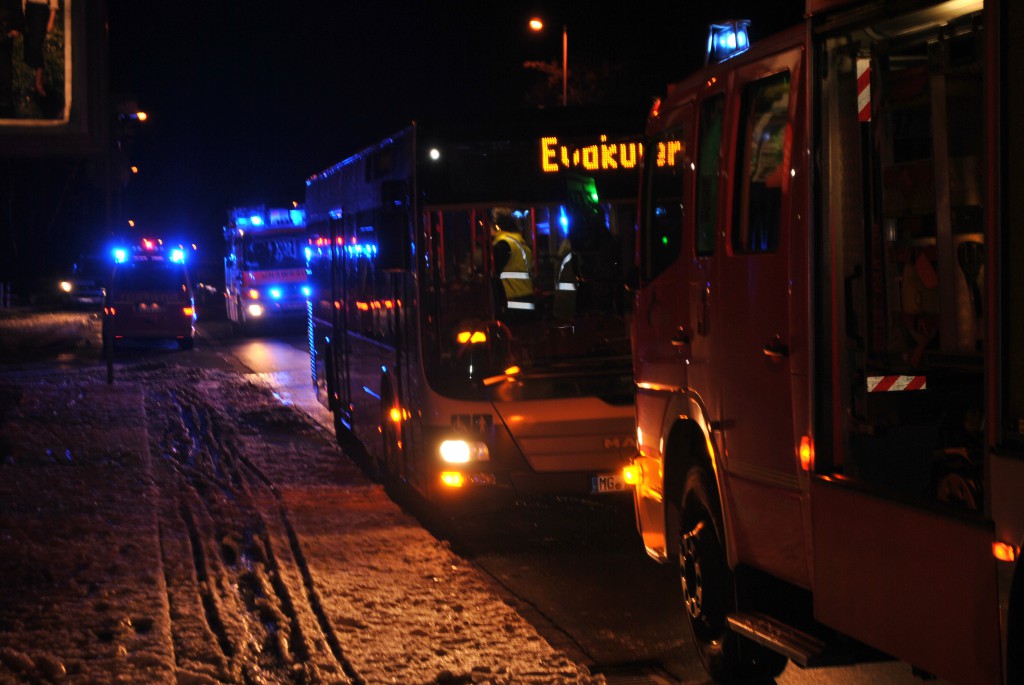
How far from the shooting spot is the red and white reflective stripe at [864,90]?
5.23 meters

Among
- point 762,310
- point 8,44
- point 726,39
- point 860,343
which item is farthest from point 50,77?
point 860,343

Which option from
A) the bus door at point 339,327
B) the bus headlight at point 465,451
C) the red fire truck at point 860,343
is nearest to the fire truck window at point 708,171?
the red fire truck at point 860,343

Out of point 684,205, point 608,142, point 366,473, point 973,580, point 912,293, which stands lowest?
point 366,473

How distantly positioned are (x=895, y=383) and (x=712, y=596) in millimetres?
1674

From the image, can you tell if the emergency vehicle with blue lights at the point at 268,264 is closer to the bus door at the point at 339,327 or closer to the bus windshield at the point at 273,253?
the bus windshield at the point at 273,253

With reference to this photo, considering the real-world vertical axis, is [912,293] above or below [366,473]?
above

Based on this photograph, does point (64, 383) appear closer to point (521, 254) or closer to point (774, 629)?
point (521, 254)

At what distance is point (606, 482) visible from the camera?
32.3 feet

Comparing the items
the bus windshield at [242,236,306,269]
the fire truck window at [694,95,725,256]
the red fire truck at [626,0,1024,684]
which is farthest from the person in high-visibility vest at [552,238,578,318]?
the bus windshield at [242,236,306,269]

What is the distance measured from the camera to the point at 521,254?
33.0 feet

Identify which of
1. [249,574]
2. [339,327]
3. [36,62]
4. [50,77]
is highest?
[36,62]

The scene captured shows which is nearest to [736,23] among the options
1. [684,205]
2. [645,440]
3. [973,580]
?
[684,205]

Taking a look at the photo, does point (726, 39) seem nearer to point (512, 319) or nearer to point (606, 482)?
point (512, 319)

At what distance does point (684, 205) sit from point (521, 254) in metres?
3.45
